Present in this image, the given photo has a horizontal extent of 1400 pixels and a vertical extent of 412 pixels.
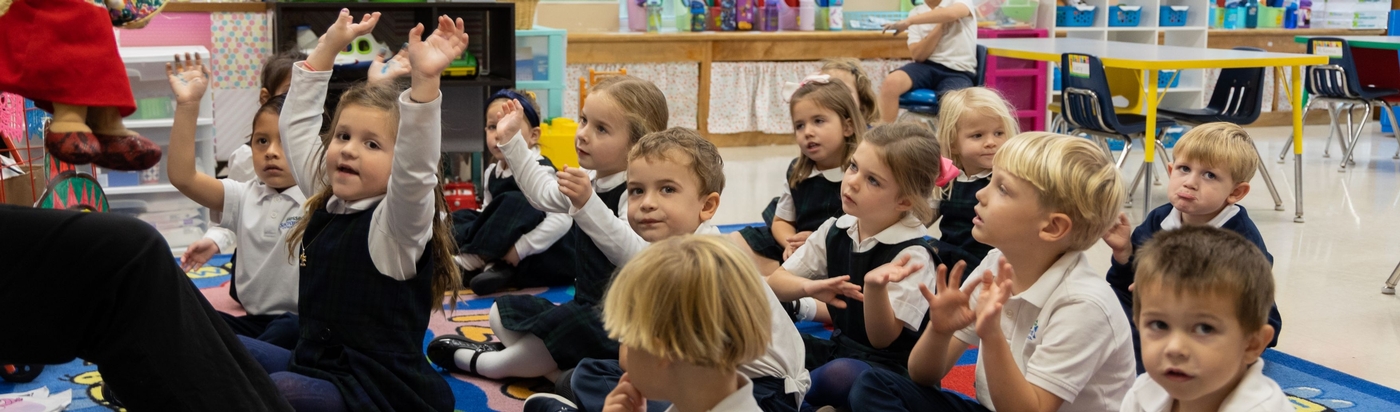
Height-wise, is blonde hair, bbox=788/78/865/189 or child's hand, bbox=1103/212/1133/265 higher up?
blonde hair, bbox=788/78/865/189

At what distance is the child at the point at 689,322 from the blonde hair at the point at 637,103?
1234 mm

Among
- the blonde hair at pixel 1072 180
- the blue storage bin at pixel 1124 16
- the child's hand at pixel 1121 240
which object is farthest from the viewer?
the blue storage bin at pixel 1124 16

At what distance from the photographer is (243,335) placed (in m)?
2.29

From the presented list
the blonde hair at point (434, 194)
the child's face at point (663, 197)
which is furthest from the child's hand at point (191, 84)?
the child's face at point (663, 197)

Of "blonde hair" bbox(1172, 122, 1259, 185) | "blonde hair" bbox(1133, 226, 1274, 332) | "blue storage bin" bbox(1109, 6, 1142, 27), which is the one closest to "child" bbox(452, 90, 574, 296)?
"blonde hair" bbox(1172, 122, 1259, 185)

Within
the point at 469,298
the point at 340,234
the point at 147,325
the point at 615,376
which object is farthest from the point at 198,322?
the point at 469,298

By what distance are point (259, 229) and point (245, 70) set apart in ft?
7.16

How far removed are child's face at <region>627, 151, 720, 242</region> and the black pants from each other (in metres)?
0.84

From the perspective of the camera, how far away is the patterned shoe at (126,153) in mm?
1279

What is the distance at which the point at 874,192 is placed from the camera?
206 cm

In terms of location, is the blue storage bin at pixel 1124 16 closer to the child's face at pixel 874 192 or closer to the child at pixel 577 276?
the child at pixel 577 276

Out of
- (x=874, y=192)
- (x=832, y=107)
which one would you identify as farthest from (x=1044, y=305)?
(x=832, y=107)

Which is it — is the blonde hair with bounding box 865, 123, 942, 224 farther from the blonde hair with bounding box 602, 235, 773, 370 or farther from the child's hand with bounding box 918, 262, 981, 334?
the blonde hair with bounding box 602, 235, 773, 370

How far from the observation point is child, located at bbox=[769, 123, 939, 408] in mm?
1966
